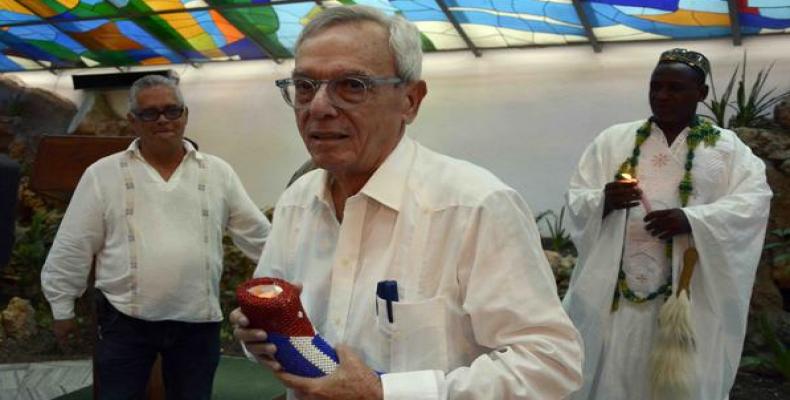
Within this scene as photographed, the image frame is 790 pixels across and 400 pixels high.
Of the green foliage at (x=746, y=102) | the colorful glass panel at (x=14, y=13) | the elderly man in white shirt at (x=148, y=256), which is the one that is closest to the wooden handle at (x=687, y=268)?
the elderly man in white shirt at (x=148, y=256)

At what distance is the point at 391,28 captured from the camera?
152 centimetres

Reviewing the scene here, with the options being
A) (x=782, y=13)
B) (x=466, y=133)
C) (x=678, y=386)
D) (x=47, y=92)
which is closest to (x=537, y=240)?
(x=678, y=386)

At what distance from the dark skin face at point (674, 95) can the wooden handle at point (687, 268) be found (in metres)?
0.54

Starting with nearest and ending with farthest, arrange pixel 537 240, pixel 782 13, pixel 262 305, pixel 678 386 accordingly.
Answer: pixel 262 305 < pixel 537 240 < pixel 678 386 < pixel 782 13

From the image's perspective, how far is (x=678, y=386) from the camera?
313cm

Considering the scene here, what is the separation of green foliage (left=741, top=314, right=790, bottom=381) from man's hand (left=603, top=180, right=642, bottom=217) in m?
2.61

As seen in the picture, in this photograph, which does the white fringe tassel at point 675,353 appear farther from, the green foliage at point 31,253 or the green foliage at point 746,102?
the green foliage at point 31,253

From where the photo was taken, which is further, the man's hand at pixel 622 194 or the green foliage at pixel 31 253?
the green foliage at pixel 31 253

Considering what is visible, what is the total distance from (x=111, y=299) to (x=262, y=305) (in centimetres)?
212

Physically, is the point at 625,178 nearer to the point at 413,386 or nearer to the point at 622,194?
the point at 622,194

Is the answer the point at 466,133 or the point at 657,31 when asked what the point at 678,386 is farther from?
the point at 466,133

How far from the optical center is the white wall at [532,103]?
841cm

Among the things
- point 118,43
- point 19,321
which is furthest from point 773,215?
point 118,43

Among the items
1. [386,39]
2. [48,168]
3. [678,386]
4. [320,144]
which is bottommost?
[678,386]
